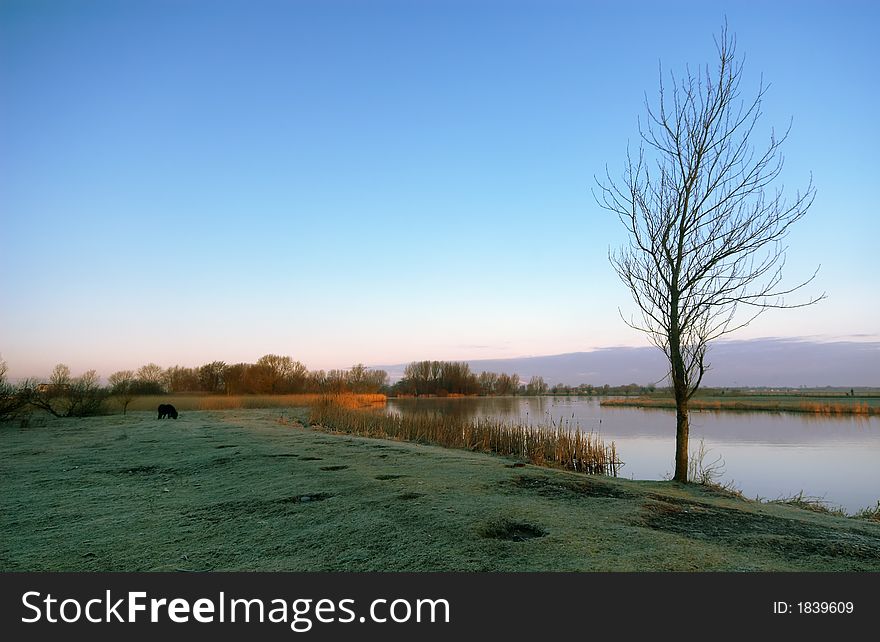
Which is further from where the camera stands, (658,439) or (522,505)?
(658,439)

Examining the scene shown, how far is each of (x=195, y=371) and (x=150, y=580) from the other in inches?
2384

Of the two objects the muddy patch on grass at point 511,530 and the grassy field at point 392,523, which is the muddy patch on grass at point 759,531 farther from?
the muddy patch on grass at point 511,530

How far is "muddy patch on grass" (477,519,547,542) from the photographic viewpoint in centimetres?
351

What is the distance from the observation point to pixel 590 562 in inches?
115

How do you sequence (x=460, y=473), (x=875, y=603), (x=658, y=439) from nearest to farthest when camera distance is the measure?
(x=875, y=603)
(x=460, y=473)
(x=658, y=439)

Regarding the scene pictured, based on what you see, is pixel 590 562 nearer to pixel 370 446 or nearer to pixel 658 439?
pixel 370 446

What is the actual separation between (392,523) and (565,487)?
246 cm

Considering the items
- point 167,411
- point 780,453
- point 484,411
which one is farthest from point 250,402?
point 780,453

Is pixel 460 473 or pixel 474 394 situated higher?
pixel 460 473

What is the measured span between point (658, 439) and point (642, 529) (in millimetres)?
13816

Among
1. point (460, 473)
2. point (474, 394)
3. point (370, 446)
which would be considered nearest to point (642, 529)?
point (460, 473)

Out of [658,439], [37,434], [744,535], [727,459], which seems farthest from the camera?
[658,439]

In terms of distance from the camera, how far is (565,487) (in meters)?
5.52

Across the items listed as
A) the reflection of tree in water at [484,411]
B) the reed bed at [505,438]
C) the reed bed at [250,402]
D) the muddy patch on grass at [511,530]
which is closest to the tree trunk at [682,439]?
the reed bed at [505,438]
